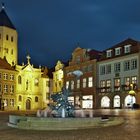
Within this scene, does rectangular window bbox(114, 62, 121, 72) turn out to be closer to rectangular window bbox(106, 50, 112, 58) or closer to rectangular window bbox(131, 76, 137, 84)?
rectangular window bbox(106, 50, 112, 58)

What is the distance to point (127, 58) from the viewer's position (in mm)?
59875

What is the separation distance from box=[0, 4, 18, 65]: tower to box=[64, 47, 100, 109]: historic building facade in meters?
24.8

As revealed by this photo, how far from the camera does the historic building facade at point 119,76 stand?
57531mm

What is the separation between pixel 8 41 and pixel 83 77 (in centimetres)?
Result: 3299

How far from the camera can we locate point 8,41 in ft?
310

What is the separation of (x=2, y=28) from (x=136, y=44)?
46578 mm

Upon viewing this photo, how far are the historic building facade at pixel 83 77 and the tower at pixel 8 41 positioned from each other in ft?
81.4

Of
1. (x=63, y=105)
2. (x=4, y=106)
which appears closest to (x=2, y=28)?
(x=4, y=106)

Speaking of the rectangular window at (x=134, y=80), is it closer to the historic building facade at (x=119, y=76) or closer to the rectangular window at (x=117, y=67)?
the historic building facade at (x=119, y=76)

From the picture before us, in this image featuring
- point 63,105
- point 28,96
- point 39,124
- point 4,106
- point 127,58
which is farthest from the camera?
point 28,96

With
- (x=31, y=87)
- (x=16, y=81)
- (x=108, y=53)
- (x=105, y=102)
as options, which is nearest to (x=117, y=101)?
(x=105, y=102)

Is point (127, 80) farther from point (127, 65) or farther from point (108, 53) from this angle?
point (108, 53)

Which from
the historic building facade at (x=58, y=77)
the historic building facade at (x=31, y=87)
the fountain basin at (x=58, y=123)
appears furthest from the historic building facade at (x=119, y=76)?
the fountain basin at (x=58, y=123)

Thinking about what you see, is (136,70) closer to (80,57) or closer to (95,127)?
(80,57)
